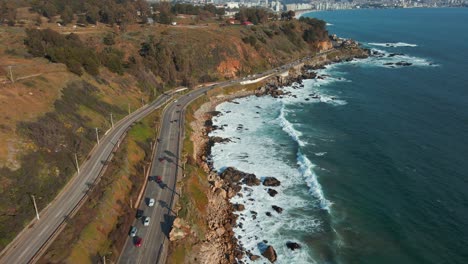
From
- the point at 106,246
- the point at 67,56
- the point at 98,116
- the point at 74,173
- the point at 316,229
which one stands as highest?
the point at 67,56

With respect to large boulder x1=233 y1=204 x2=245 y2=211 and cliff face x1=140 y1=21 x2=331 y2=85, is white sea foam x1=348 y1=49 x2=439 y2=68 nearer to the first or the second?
cliff face x1=140 y1=21 x2=331 y2=85

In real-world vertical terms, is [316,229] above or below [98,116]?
below

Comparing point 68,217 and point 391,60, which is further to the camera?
point 391,60

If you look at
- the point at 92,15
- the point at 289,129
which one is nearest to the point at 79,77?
the point at 289,129

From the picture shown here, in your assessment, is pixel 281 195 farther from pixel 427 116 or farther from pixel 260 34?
pixel 260 34

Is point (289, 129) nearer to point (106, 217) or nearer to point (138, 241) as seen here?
point (106, 217)

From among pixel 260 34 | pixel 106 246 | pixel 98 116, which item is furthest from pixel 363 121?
pixel 260 34

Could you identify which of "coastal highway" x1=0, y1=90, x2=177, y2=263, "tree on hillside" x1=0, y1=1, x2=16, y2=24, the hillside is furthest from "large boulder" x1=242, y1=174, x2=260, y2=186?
"tree on hillside" x1=0, y1=1, x2=16, y2=24
